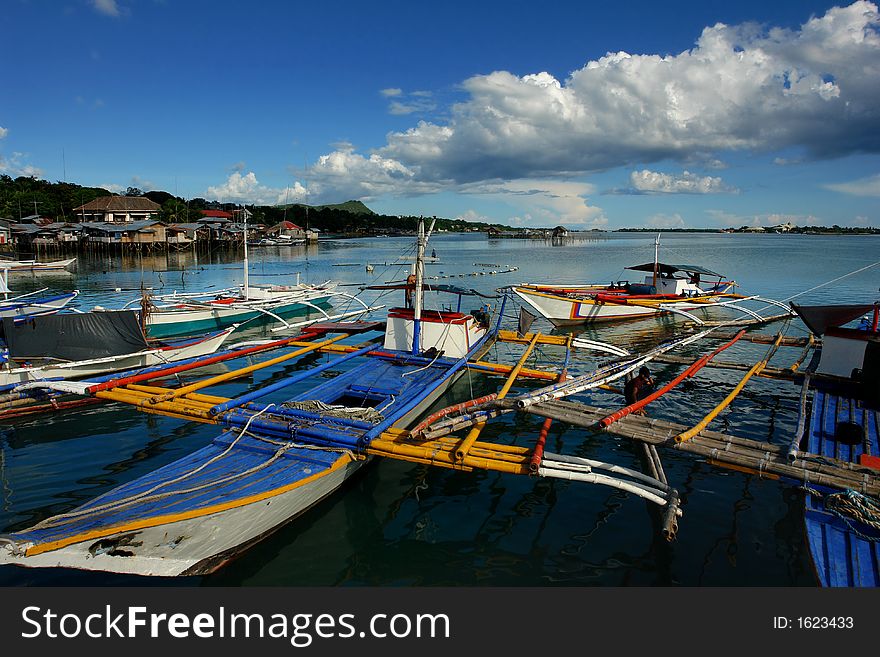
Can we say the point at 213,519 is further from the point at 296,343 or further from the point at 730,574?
the point at 296,343

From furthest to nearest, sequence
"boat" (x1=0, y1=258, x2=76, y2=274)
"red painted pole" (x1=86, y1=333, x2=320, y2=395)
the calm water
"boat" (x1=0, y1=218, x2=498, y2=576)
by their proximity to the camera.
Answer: "boat" (x1=0, y1=258, x2=76, y2=274) → "red painted pole" (x1=86, y1=333, x2=320, y2=395) → the calm water → "boat" (x1=0, y1=218, x2=498, y2=576)

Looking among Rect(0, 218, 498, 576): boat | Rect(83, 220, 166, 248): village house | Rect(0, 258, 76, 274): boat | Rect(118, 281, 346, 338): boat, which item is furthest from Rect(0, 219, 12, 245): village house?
Rect(0, 218, 498, 576): boat

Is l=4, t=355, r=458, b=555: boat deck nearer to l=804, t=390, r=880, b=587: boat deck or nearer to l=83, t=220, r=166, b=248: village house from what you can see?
l=804, t=390, r=880, b=587: boat deck

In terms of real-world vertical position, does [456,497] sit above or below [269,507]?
below

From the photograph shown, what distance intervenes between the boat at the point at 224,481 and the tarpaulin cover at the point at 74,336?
4.74 meters

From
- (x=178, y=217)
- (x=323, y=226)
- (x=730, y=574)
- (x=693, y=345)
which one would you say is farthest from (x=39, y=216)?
(x=730, y=574)

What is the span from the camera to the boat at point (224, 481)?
20.7 feet

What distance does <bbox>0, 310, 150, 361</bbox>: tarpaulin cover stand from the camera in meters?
15.4

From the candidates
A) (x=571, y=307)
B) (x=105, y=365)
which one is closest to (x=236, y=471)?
(x=105, y=365)

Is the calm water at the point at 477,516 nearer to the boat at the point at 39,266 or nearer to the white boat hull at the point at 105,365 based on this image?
the white boat hull at the point at 105,365

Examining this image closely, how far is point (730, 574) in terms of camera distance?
7953 mm

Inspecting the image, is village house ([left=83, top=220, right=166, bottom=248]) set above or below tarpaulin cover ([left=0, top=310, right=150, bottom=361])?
above

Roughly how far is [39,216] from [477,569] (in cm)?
11861

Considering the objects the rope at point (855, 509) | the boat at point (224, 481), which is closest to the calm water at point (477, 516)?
the boat at point (224, 481)
